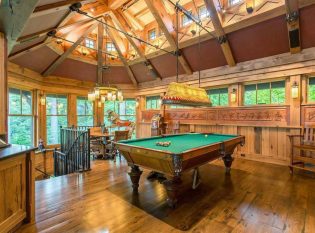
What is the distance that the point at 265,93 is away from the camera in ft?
18.0

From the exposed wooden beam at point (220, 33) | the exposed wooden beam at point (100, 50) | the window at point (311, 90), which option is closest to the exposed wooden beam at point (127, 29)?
the exposed wooden beam at point (100, 50)

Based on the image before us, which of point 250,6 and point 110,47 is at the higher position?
point 110,47

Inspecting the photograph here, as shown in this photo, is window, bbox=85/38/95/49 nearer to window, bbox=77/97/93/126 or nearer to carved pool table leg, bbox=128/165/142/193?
window, bbox=77/97/93/126

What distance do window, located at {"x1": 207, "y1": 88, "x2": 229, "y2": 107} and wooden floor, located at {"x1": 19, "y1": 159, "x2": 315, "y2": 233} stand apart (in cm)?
294

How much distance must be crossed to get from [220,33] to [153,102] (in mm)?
4671

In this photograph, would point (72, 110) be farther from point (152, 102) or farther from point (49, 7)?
point (49, 7)

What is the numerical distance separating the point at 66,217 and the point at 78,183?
1.24m

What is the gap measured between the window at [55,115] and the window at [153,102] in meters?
3.78

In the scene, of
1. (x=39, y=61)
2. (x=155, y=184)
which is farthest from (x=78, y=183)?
(x=39, y=61)

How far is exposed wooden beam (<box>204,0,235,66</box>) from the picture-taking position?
457 cm

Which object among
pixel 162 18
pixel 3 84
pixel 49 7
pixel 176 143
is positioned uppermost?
pixel 162 18

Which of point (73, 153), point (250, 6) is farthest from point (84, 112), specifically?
point (250, 6)

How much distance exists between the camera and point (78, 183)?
142 inches

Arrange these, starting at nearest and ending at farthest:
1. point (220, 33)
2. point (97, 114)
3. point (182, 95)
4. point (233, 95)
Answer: point (182, 95), point (220, 33), point (233, 95), point (97, 114)
